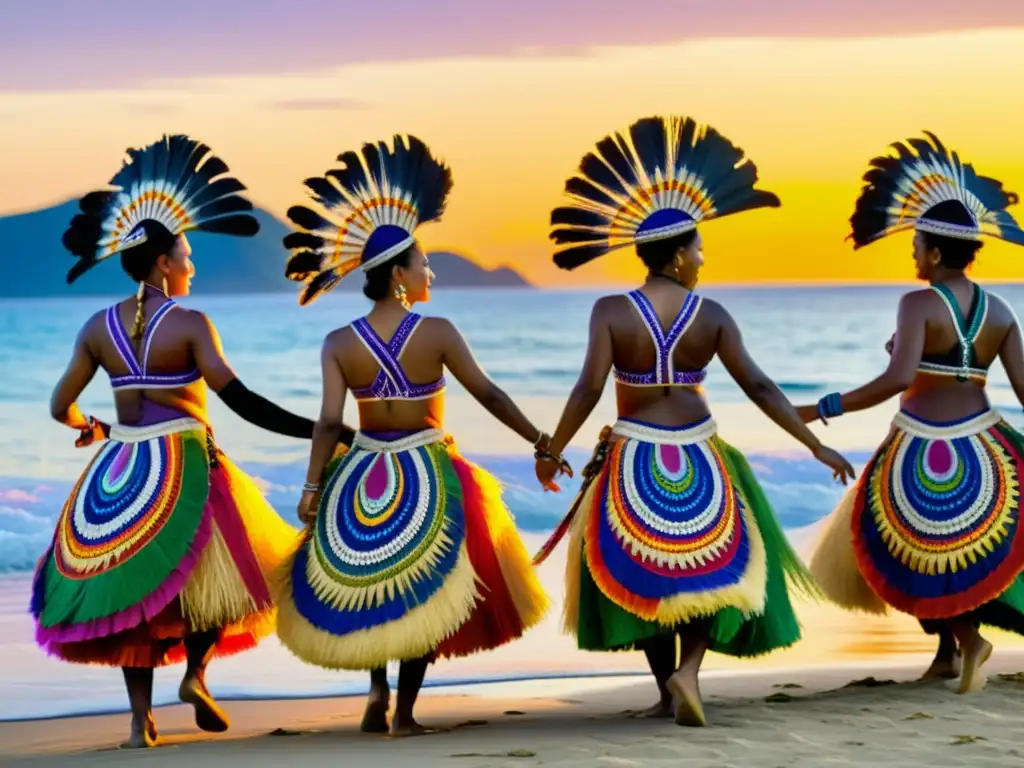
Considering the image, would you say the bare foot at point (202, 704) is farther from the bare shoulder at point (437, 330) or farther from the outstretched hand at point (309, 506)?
the bare shoulder at point (437, 330)

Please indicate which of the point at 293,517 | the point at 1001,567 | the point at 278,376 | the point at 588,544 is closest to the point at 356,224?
the point at 588,544

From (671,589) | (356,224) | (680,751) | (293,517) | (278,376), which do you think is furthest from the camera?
(278,376)

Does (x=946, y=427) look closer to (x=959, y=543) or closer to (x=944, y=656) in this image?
(x=959, y=543)

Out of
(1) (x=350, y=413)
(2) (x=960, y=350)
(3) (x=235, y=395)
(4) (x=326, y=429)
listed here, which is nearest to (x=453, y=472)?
(4) (x=326, y=429)

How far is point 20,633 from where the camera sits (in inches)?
393

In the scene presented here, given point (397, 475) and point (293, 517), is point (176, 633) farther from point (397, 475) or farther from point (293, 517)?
point (293, 517)

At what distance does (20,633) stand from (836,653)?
12.9 ft

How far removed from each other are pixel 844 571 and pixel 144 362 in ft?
9.13

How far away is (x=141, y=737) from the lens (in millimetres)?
7191

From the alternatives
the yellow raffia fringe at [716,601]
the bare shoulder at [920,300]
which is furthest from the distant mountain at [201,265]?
the yellow raffia fringe at [716,601]

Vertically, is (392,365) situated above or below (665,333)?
below

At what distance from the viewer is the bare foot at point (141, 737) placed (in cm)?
717

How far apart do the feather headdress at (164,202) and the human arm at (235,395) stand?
1.45 ft

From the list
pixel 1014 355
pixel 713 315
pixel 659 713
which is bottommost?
pixel 659 713
